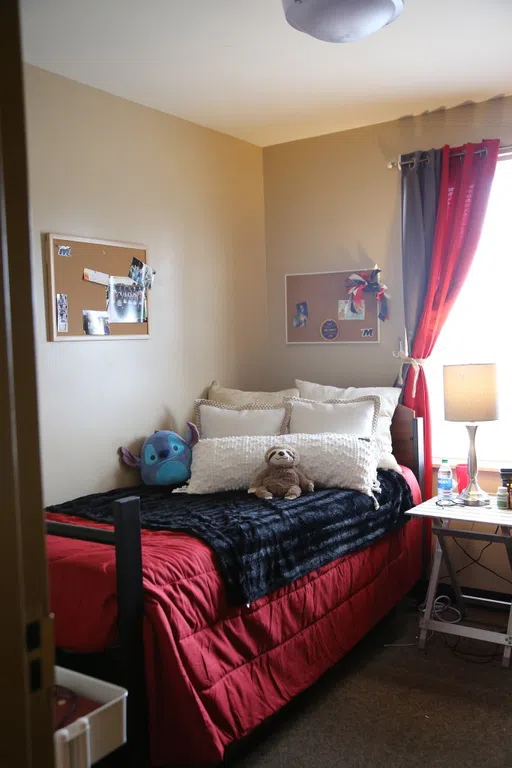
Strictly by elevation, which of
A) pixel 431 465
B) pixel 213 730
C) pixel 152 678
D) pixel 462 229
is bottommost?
pixel 213 730

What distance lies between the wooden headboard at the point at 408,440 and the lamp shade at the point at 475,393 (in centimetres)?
45

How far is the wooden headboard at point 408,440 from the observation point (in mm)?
3607

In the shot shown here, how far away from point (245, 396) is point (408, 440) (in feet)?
2.84

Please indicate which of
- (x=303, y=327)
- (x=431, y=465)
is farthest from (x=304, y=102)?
(x=431, y=465)

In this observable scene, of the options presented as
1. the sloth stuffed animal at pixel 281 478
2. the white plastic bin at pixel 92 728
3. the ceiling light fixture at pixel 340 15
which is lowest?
the white plastic bin at pixel 92 728

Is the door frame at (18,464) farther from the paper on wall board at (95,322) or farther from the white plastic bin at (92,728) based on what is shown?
the paper on wall board at (95,322)

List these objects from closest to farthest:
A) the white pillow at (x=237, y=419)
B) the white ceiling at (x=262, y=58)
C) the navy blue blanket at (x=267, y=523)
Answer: the navy blue blanket at (x=267, y=523) → the white ceiling at (x=262, y=58) → the white pillow at (x=237, y=419)

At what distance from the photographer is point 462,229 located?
3.57 metres

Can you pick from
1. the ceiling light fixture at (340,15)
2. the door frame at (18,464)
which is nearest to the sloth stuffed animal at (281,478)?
the ceiling light fixture at (340,15)

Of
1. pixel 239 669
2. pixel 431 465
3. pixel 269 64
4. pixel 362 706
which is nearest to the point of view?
pixel 239 669

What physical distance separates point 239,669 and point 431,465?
70.2 inches

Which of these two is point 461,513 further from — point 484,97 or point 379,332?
point 484,97

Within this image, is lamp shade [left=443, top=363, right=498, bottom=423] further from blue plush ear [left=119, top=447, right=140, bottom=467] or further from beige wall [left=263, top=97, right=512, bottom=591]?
blue plush ear [left=119, top=447, right=140, bottom=467]

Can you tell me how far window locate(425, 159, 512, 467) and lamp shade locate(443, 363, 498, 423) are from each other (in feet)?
1.28
